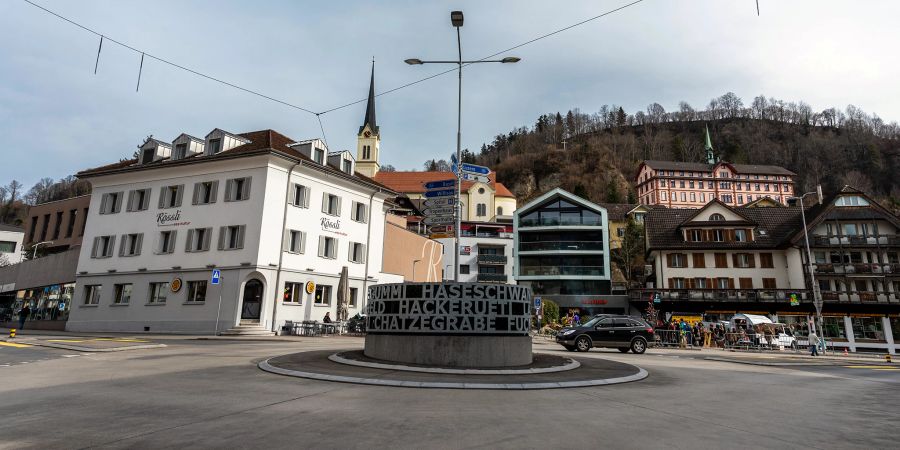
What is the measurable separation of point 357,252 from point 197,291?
10.7 metres

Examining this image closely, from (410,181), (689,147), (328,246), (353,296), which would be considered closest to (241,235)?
(328,246)

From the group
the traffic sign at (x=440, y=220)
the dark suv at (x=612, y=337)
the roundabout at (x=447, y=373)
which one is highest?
the traffic sign at (x=440, y=220)

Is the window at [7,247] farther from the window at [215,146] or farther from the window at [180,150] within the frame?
the window at [215,146]

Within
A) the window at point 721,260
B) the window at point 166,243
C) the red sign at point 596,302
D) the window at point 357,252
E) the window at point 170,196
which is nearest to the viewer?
the window at point 166,243

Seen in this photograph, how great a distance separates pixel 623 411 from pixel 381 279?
30246 millimetres

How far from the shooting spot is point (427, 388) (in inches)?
344

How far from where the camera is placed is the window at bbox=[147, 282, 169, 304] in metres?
29.4

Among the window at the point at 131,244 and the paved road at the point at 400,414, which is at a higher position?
the window at the point at 131,244

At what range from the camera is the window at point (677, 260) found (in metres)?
50.1

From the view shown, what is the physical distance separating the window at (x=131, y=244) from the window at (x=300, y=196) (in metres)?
10.9

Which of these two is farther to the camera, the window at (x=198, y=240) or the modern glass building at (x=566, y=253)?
the modern glass building at (x=566, y=253)

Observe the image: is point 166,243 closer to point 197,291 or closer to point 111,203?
point 197,291

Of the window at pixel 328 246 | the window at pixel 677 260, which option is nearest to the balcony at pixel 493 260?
the window at pixel 677 260

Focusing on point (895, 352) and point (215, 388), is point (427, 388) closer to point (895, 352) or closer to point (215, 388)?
point (215, 388)
